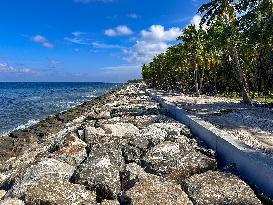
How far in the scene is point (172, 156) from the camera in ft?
28.7

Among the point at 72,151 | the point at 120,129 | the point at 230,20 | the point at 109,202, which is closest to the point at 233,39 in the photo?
the point at 230,20

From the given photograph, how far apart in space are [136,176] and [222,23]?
807 inches

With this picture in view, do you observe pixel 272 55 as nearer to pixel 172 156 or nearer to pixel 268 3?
pixel 268 3

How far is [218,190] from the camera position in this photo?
7.02 m

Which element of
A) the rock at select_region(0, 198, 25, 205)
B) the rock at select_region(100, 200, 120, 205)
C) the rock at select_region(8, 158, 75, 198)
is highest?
the rock at select_region(8, 158, 75, 198)

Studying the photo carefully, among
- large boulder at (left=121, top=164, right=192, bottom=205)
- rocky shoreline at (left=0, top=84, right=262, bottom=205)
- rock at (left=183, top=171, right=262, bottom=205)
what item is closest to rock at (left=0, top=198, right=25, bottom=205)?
rocky shoreline at (left=0, top=84, right=262, bottom=205)

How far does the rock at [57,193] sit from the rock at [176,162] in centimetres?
159

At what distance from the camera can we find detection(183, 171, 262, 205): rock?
665 cm

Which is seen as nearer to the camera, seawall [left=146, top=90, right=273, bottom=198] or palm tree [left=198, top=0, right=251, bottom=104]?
seawall [left=146, top=90, right=273, bottom=198]

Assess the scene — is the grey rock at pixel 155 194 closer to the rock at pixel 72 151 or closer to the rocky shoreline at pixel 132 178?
the rocky shoreline at pixel 132 178

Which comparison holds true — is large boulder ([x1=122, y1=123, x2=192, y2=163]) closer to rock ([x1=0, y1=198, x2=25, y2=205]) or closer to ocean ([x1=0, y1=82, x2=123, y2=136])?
rock ([x1=0, y1=198, x2=25, y2=205])

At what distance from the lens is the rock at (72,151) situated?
10086 millimetres

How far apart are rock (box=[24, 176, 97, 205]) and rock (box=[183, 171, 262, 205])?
2.00 m

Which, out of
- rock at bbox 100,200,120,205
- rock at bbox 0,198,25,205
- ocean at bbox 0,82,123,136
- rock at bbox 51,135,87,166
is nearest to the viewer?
rock at bbox 0,198,25,205
